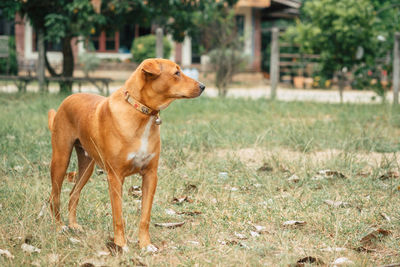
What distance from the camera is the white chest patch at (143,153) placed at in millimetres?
3148

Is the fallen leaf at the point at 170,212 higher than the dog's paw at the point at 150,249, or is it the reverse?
the dog's paw at the point at 150,249

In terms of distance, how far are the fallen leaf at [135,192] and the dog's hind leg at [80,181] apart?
2.69ft

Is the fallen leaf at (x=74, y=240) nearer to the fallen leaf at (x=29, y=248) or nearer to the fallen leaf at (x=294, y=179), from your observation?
the fallen leaf at (x=29, y=248)

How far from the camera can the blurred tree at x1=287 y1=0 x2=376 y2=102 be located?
1367cm

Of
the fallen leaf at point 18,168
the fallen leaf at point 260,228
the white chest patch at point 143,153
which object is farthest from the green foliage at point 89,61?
Result: the white chest patch at point 143,153

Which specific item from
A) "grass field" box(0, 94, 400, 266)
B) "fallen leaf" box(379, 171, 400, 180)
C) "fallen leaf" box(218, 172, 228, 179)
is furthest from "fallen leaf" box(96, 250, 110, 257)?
"fallen leaf" box(379, 171, 400, 180)

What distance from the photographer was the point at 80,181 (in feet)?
12.2

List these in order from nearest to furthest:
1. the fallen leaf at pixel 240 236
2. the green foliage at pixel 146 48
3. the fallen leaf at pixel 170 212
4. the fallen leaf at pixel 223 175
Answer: the fallen leaf at pixel 240 236 → the fallen leaf at pixel 170 212 → the fallen leaf at pixel 223 175 → the green foliage at pixel 146 48

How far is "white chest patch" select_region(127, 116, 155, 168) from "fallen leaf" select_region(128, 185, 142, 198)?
142cm

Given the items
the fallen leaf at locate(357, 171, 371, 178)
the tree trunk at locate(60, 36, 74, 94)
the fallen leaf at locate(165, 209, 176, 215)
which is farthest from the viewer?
the tree trunk at locate(60, 36, 74, 94)

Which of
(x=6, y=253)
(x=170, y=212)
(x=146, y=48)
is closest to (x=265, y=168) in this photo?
(x=170, y=212)

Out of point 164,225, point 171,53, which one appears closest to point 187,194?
point 164,225

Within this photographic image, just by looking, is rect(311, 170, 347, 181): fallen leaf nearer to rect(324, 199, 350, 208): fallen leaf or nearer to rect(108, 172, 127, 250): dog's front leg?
rect(324, 199, 350, 208): fallen leaf

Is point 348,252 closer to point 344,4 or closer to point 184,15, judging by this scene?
point 184,15
